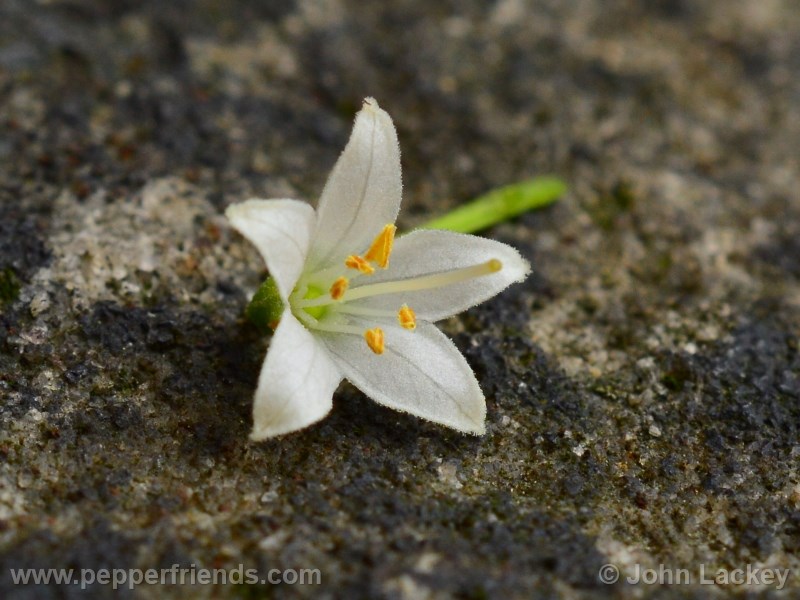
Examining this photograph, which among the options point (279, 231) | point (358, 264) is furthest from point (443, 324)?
point (279, 231)

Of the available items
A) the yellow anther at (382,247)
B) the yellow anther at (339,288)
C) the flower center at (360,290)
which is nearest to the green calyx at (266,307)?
the flower center at (360,290)

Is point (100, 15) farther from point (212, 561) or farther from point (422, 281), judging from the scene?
point (212, 561)

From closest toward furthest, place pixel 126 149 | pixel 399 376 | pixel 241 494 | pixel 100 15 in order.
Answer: pixel 241 494 < pixel 399 376 < pixel 126 149 < pixel 100 15

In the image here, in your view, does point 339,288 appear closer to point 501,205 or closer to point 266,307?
point 266,307

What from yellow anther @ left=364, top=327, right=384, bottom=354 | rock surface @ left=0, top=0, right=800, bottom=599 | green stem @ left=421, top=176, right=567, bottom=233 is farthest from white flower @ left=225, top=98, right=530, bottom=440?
green stem @ left=421, top=176, right=567, bottom=233

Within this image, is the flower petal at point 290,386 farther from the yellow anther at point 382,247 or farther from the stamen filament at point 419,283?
the yellow anther at point 382,247

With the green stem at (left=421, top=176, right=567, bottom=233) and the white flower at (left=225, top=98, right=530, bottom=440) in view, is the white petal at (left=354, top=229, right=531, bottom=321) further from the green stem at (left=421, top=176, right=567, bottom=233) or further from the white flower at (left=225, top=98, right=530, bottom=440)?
the green stem at (left=421, top=176, right=567, bottom=233)

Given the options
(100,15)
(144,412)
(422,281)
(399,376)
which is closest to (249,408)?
(144,412)
